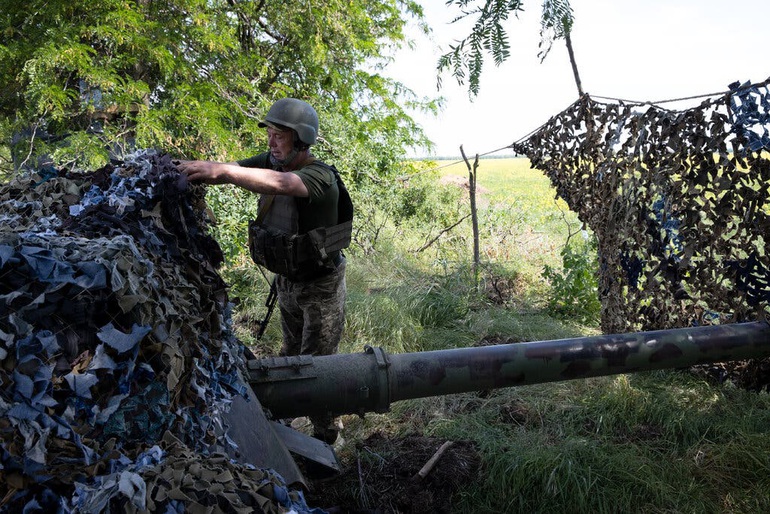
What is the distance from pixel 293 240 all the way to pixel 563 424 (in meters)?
2.40

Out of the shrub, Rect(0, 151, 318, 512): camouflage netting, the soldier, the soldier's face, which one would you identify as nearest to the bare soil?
the soldier

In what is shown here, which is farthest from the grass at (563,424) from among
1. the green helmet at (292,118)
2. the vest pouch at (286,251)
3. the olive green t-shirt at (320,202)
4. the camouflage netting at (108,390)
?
the camouflage netting at (108,390)

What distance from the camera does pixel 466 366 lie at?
3.19m

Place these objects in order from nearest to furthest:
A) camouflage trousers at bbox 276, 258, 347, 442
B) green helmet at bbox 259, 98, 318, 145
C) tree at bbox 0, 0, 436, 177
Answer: green helmet at bbox 259, 98, 318, 145, camouflage trousers at bbox 276, 258, 347, 442, tree at bbox 0, 0, 436, 177

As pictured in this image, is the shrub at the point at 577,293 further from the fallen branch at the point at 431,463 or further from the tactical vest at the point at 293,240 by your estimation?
the tactical vest at the point at 293,240

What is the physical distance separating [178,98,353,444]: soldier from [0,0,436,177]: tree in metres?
4.05

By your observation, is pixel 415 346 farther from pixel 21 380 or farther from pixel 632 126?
pixel 21 380

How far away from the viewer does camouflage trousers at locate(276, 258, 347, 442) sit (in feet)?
14.9

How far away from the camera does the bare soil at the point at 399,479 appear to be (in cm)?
370

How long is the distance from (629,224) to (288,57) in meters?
9.84

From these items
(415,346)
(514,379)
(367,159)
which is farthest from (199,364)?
(367,159)

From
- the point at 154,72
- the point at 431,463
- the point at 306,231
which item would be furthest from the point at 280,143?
the point at 154,72

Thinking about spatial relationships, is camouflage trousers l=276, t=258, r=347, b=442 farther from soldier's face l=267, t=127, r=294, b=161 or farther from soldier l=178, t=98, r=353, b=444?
soldier's face l=267, t=127, r=294, b=161

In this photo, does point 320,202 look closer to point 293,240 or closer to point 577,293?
point 293,240
